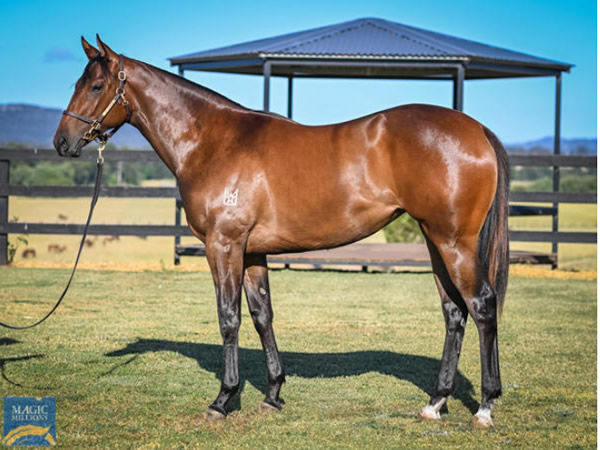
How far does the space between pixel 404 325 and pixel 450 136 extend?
4.08 metres

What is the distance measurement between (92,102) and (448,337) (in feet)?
9.78

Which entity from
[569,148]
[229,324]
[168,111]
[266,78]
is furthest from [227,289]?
[569,148]

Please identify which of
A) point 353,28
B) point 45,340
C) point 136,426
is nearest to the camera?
point 136,426

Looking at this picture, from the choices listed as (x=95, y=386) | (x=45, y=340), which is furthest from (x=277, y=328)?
(x=95, y=386)

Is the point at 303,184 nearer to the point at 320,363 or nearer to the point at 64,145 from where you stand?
the point at 64,145

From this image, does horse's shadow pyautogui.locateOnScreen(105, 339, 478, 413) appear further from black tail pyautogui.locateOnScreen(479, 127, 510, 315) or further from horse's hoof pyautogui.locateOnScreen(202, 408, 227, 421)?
black tail pyautogui.locateOnScreen(479, 127, 510, 315)

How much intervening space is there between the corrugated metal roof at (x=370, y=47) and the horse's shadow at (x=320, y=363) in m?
7.67

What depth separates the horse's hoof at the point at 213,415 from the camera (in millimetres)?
5055

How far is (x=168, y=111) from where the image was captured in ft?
18.3

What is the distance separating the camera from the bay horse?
4957 millimetres

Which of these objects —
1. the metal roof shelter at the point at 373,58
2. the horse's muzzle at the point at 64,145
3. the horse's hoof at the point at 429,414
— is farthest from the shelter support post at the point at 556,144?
the horse's muzzle at the point at 64,145

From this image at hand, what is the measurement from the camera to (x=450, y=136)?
16.4ft

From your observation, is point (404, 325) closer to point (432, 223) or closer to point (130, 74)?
point (432, 223)

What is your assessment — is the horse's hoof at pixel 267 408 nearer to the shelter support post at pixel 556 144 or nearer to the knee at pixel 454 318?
the knee at pixel 454 318
